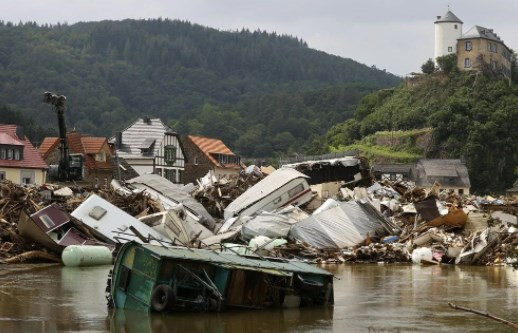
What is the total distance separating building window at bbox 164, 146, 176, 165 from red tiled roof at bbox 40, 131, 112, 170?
9.92 meters

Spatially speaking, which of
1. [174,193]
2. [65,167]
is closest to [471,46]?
[65,167]

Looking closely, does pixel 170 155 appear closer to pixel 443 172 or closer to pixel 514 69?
pixel 443 172

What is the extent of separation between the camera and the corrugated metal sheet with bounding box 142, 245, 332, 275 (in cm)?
2169

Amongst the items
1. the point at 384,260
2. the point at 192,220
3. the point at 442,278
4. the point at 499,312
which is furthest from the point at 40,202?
the point at 499,312

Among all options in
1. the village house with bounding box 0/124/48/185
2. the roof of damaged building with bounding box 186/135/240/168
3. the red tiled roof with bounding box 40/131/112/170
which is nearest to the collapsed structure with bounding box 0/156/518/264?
the village house with bounding box 0/124/48/185

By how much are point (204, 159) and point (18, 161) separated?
114 ft

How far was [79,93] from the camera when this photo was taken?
193000mm

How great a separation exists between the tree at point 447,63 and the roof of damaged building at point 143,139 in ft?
204

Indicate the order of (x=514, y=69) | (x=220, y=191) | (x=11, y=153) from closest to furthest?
Result: (x=220, y=191)
(x=11, y=153)
(x=514, y=69)

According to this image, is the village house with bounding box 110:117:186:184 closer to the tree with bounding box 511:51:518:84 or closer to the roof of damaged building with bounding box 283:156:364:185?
the roof of damaged building with bounding box 283:156:364:185

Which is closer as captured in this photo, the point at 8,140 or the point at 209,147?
the point at 8,140

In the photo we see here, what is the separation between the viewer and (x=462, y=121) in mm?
121750

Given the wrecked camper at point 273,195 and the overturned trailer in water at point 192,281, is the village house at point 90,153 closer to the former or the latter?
the wrecked camper at point 273,195

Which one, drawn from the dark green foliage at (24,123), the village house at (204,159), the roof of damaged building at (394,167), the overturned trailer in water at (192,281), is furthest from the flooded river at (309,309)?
the roof of damaged building at (394,167)
